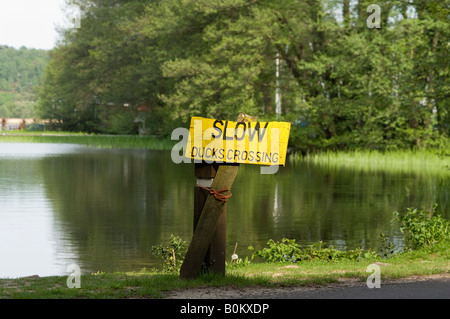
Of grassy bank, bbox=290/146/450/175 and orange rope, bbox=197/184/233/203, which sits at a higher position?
orange rope, bbox=197/184/233/203

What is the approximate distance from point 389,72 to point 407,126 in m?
4.02

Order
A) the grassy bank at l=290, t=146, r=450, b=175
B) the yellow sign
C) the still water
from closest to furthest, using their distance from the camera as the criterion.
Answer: the yellow sign
the still water
the grassy bank at l=290, t=146, r=450, b=175

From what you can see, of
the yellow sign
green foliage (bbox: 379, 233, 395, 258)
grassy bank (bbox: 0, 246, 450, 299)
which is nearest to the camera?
grassy bank (bbox: 0, 246, 450, 299)

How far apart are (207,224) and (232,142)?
1.00 metres

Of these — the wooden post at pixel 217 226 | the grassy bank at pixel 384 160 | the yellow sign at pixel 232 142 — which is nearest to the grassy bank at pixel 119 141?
the grassy bank at pixel 384 160

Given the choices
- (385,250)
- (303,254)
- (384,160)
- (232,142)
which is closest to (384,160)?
(384,160)

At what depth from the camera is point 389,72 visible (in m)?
46.3

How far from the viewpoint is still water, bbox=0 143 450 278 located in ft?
58.7

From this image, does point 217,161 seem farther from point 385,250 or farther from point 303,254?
point 385,250

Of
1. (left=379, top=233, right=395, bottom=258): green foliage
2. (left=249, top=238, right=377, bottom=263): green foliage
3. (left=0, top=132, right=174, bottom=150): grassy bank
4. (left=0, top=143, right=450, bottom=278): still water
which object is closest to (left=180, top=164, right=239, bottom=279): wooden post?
(left=249, top=238, right=377, bottom=263): green foliage

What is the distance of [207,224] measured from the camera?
390 inches

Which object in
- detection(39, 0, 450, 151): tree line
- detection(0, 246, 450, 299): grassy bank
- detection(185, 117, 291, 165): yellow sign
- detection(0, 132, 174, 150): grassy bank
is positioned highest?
detection(39, 0, 450, 151): tree line

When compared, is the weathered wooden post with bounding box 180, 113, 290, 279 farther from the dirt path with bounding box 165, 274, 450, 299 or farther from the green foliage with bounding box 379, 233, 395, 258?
the green foliage with bounding box 379, 233, 395, 258
